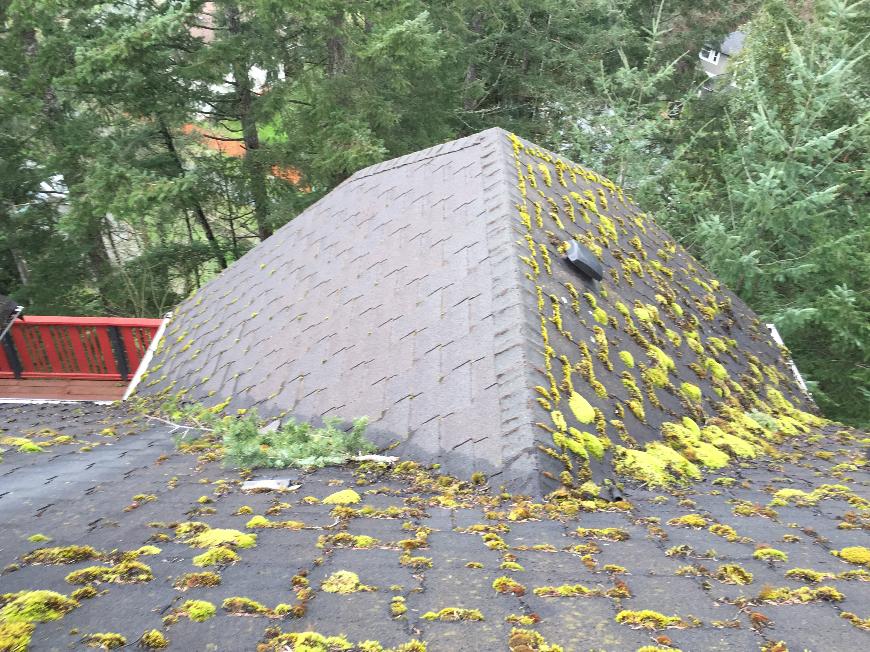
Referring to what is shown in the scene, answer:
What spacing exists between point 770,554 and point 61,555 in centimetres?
237

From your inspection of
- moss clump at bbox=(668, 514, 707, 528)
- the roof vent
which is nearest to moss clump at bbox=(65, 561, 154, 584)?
moss clump at bbox=(668, 514, 707, 528)

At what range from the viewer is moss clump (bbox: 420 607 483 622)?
1.60 m

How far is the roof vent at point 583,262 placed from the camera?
4375 mm

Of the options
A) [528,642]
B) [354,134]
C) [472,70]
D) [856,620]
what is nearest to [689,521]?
[856,620]

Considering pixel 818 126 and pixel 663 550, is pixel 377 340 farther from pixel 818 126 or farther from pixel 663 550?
pixel 818 126

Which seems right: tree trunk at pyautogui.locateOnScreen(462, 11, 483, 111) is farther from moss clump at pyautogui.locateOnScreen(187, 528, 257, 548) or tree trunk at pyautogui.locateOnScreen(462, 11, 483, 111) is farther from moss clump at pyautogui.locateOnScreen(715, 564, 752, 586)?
moss clump at pyautogui.locateOnScreen(715, 564, 752, 586)

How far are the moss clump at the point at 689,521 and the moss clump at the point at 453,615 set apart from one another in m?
1.16

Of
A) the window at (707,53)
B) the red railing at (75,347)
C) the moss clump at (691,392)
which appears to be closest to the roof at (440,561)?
the moss clump at (691,392)

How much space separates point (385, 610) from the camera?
164 centimetres

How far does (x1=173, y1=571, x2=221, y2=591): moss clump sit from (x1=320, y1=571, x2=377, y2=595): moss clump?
32cm

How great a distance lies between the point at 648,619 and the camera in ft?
5.27

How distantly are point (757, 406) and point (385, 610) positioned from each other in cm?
413

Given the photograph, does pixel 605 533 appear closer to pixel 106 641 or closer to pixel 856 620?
pixel 856 620

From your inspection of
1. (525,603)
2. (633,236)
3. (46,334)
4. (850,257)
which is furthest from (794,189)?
(46,334)
